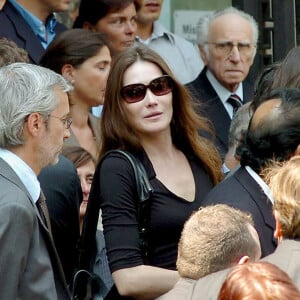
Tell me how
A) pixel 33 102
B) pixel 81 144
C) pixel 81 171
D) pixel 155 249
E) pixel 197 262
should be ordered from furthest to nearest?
pixel 81 144 → pixel 81 171 → pixel 155 249 → pixel 33 102 → pixel 197 262

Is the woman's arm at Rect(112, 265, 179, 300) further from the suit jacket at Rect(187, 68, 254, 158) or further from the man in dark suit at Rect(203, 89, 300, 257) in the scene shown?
the suit jacket at Rect(187, 68, 254, 158)

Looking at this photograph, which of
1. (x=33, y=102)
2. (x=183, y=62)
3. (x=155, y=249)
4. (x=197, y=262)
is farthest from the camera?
(x=183, y=62)

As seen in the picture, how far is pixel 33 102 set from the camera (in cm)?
531

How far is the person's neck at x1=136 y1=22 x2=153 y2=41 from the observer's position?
8602 millimetres

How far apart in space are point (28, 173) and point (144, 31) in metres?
3.51

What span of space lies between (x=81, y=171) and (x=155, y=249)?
3.84 ft

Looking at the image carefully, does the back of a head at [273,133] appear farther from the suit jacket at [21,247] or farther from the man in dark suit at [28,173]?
the suit jacket at [21,247]

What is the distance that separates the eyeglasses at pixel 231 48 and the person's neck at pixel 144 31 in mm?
597

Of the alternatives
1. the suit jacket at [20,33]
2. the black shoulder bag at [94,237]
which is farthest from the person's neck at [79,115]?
the black shoulder bag at [94,237]

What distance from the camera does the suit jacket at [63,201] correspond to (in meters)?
5.84

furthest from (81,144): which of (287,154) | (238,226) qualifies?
(238,226)

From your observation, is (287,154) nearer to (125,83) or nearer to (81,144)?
(125,83)

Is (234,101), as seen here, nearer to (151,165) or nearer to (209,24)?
(209,24)

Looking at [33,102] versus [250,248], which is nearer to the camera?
[250,248]
